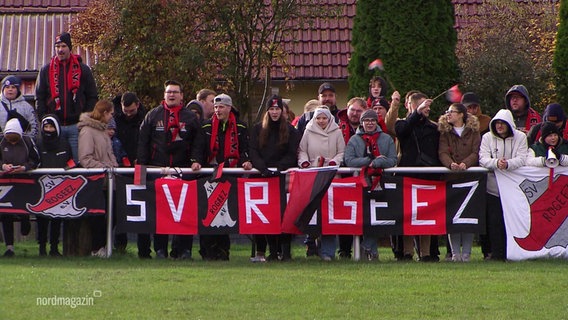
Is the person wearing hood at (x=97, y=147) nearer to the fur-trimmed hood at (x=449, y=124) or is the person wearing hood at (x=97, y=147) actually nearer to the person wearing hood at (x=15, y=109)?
the person wearing hood at (x=15, y=109)

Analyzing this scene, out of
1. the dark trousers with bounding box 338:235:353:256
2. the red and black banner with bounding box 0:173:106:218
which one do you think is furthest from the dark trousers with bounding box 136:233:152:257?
the dark trousers with bounding box 338:235:353:256

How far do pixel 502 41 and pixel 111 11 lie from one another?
7625 millimetres

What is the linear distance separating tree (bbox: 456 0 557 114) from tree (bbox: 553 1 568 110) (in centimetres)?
208

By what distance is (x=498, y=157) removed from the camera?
15820 mm

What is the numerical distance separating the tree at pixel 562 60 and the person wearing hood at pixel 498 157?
5.38 meters

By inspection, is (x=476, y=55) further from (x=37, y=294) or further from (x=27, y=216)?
(x=37, y=294)

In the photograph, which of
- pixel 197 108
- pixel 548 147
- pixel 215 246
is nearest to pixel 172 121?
pixel 197 108

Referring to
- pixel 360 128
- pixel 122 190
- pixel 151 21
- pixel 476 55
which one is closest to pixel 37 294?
pixel 122 190

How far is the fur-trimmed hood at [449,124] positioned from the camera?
625 inches

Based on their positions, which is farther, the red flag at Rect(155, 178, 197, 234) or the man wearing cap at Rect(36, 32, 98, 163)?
the man wearing cap at Rect(36, 32, 98, 163)

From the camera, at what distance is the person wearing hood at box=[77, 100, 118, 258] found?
1605 centimetres

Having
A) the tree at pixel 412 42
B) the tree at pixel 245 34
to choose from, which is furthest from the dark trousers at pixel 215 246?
the tree at pixel 245 34

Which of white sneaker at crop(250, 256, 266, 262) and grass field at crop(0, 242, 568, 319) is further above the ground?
white sneaker at crop(250, 256, 266, 262)

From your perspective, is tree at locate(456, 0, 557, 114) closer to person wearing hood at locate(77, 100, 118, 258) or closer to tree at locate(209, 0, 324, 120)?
tree at locate(209, 0, 324, 120)
